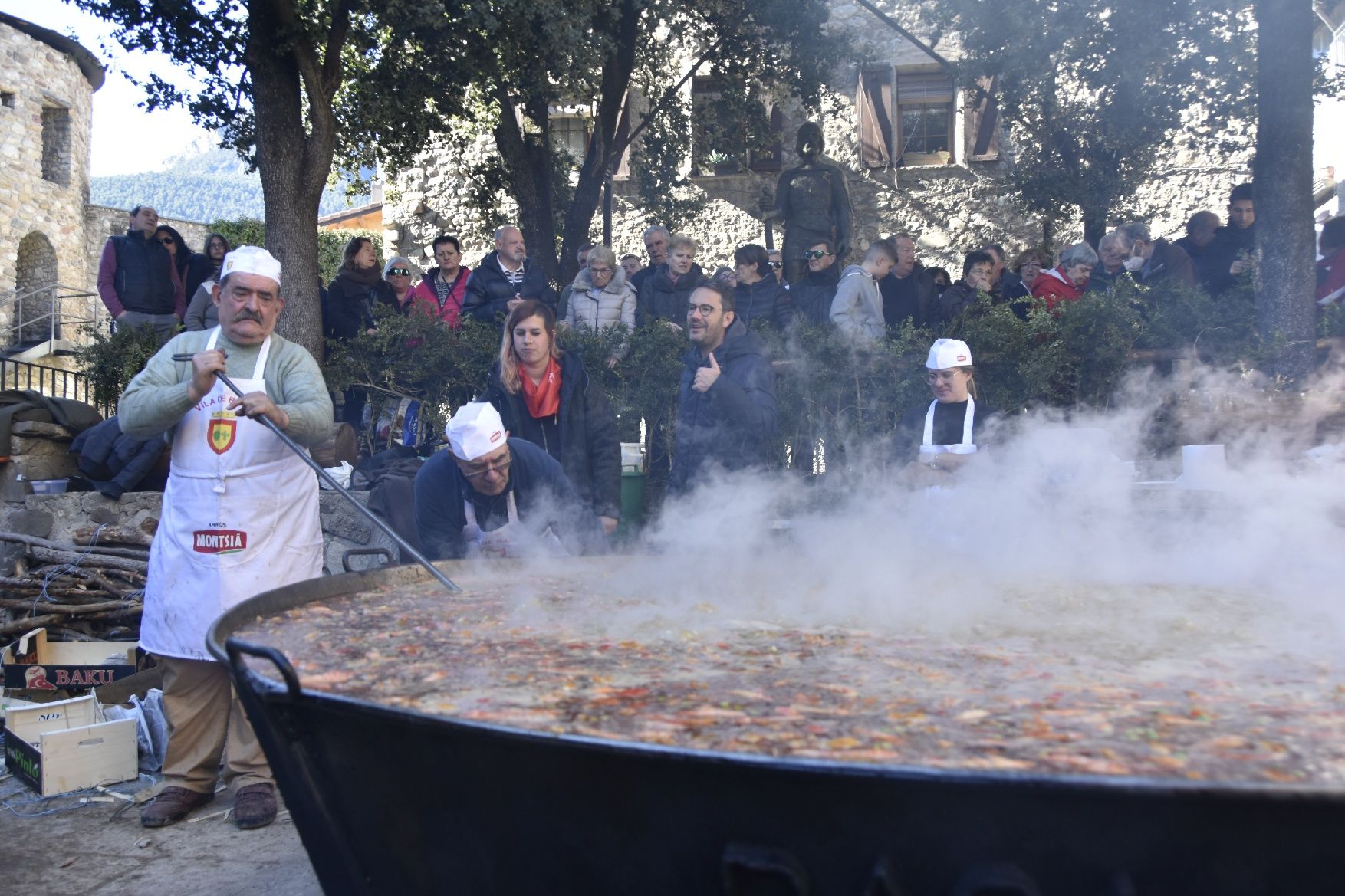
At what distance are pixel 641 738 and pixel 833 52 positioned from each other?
423 inches

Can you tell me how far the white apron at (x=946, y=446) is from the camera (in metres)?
5.75

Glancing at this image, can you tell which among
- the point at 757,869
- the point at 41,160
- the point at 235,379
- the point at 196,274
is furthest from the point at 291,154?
the point at 41,160

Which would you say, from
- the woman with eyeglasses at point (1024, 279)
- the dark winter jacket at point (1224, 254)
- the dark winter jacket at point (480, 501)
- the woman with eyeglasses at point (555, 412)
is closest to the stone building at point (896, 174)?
the woman with eyeglasses at point (1024, 279)

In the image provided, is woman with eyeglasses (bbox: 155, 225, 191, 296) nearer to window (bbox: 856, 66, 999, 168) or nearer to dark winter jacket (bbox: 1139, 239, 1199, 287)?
dark winter jacket (bbox: 1139, 239, 1199, 287)

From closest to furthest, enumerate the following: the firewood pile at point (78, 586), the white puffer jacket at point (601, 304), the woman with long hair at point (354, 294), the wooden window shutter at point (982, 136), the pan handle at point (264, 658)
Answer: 1. the pan handle at point (264, 658)
2. the firewood pile at point (78, 586)
3. the white puffer jacket at point (601, 304)
4. the woman with long hair at point (354, 294)
5. the wooden window shutter at point (982, 136)

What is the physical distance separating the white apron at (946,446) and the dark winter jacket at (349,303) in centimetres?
455

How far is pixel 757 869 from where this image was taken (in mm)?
1730

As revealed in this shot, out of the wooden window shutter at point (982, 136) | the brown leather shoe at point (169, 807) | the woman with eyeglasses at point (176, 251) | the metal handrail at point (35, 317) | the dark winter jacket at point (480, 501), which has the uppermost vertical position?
the wooden window shutter at point (982, 136)

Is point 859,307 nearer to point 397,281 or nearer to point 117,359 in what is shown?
point 397,281

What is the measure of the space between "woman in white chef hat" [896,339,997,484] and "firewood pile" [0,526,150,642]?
4.74 meters

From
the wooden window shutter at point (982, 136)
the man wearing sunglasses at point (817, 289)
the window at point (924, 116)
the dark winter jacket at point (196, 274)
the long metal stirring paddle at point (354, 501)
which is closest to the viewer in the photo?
the long metal stirring paddle at point (354, 501)

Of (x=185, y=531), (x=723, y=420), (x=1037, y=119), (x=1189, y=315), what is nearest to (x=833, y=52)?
(x=1037, y=119)

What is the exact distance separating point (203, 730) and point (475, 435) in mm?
1555

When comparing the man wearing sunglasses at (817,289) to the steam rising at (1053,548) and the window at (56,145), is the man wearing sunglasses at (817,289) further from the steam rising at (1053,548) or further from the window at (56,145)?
the window at (56,145)
